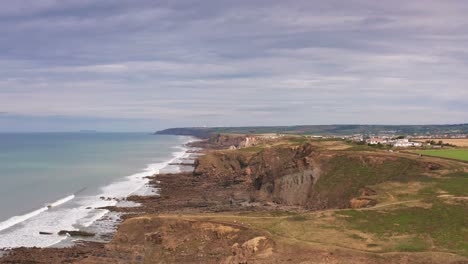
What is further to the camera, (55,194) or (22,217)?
(55,194)

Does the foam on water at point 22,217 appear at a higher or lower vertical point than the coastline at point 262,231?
lower

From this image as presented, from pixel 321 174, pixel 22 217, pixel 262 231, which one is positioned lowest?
pixel 22 217

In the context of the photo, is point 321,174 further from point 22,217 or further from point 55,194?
point 55,194

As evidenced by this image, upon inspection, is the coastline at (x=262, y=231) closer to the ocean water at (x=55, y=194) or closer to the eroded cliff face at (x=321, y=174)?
the eroded cliff face at (x=321, y=174)

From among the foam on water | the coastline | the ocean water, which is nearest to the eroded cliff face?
the coastline

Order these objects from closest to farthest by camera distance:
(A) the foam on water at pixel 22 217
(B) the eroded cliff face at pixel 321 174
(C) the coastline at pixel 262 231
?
(C) the coastline at pixel 262 231 < (A) the foam on water at pixel 22 217 < (B) the eroded cliff face at pixel 321 174

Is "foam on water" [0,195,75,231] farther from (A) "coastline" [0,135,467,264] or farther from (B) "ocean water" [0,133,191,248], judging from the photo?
(A) "coastline" [0,135,467,264]

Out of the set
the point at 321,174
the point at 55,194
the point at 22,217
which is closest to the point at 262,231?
the point at 321,174

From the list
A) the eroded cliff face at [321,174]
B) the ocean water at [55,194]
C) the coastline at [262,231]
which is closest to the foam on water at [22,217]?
the ocean water at [55,194]

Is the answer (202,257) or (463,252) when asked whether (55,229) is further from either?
(463,252)

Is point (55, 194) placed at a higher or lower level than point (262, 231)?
lower
